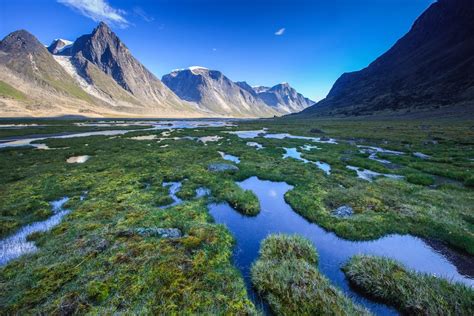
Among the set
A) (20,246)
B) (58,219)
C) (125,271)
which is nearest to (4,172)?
(58,219)

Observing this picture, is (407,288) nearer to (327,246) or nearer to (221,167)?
(327,246)

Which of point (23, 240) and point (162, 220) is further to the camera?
point (162, 220)

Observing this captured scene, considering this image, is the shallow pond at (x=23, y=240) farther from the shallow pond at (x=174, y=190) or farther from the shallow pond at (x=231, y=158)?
the shallow pond at (x=231, y=158)

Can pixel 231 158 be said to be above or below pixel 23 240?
above

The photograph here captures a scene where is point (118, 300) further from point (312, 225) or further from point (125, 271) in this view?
point (312, 225)

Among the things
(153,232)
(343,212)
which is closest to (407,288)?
A: (343,212)

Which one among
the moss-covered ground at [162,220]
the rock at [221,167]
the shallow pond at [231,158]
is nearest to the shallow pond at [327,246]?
the moss-covered ground at [162,220]

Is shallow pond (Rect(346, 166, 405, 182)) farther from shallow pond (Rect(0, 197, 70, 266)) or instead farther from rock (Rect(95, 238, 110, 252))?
shallow pond (Rect(0, 197, 70, 266))

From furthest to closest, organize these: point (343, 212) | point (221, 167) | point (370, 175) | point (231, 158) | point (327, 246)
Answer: point (231, 158), point (221, 167), point (370, 175), point (343, 212), point (327, 246)
